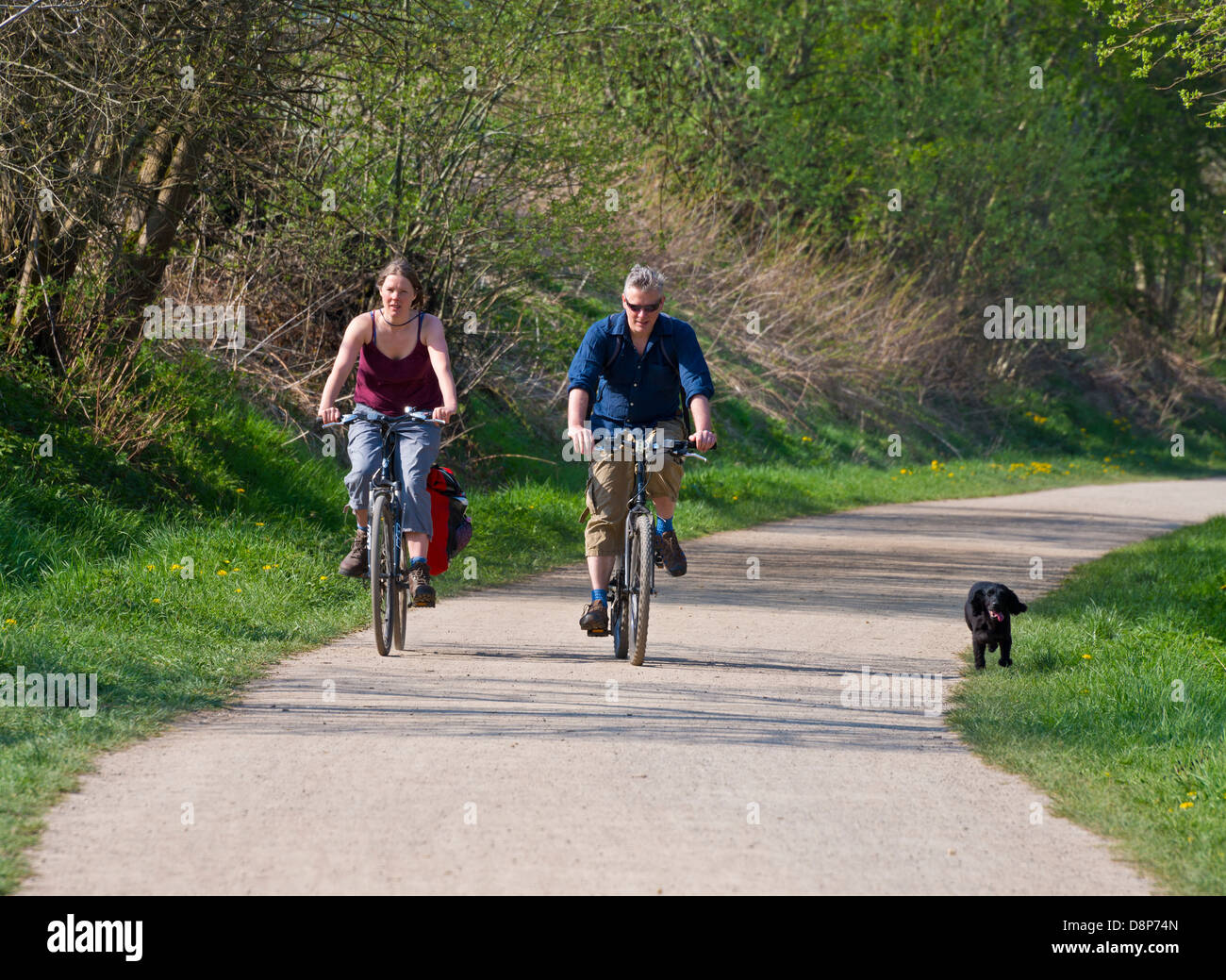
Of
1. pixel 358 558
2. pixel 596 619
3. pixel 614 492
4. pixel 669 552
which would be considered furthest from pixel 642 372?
pixel 358 558

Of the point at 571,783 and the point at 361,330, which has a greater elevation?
the point at 361,330

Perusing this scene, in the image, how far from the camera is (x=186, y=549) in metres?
9.66

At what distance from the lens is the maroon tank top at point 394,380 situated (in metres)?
8.20

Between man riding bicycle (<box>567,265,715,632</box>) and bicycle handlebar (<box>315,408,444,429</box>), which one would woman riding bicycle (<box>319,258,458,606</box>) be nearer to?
bicycle handlebar (<box>315,408,444,429</box>)

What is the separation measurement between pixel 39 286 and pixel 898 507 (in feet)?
38.2

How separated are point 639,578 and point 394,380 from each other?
1769 mm

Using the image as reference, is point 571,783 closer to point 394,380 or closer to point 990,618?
point 394,380

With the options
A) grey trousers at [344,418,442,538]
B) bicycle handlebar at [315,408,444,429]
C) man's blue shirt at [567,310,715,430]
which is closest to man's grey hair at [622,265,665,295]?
man's blue shirt at [567,310,715,430]

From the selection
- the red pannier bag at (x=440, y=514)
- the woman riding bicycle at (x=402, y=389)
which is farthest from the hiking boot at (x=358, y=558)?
the red pannier bag at (x=440, y=514)

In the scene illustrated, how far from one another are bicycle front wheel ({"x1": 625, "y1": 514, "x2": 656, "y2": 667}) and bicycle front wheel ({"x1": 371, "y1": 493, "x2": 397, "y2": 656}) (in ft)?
4.23

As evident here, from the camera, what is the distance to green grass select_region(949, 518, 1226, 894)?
16.9 ft

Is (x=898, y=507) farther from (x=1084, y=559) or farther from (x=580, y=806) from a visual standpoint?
(x=580, y=806)

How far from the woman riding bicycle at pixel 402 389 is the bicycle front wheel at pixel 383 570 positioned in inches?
5.2

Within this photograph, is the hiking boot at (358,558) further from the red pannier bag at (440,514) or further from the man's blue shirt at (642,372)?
the man's blue shirt at (642,372)
